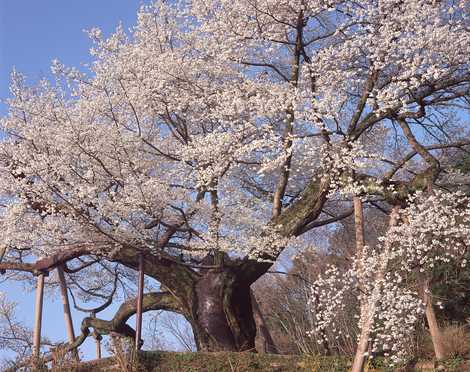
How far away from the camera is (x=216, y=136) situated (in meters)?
10.3

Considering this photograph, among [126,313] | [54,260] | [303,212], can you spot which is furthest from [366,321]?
[54,260]

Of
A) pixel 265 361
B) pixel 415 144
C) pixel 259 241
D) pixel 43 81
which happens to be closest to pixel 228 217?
pixel 259 241

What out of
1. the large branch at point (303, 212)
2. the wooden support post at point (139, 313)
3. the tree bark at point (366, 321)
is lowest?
the tree bark at point (366, 321)

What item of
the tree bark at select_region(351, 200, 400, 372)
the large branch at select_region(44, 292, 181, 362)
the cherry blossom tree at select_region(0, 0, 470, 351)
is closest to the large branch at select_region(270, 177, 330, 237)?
the cherry blossom tree at select_region(0, 0, 470, 351)

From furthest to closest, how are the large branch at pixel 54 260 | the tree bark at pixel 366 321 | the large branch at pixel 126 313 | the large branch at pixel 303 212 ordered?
the large branch at pixel 126 313
the large branch at pixel 54 260
the large branch at pixel 303 212
the tree bark at pixel 366 321

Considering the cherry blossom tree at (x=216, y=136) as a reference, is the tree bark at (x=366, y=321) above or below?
below

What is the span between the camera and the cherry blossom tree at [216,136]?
959 centimetres

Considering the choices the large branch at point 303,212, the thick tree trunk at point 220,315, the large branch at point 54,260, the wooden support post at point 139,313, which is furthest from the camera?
the large branch at point 54,260

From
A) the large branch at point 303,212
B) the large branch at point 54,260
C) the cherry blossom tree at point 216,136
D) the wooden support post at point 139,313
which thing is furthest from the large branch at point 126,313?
the large branch at point 303,212

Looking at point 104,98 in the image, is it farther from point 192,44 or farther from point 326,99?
point 326,99

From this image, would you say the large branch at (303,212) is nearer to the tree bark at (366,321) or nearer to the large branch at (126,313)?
the tree bark at (366,321)

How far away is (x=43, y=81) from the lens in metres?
11.6

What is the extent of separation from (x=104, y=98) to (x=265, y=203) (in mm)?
4079

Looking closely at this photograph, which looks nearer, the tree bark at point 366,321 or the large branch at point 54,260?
the tree bark at point 366,321
